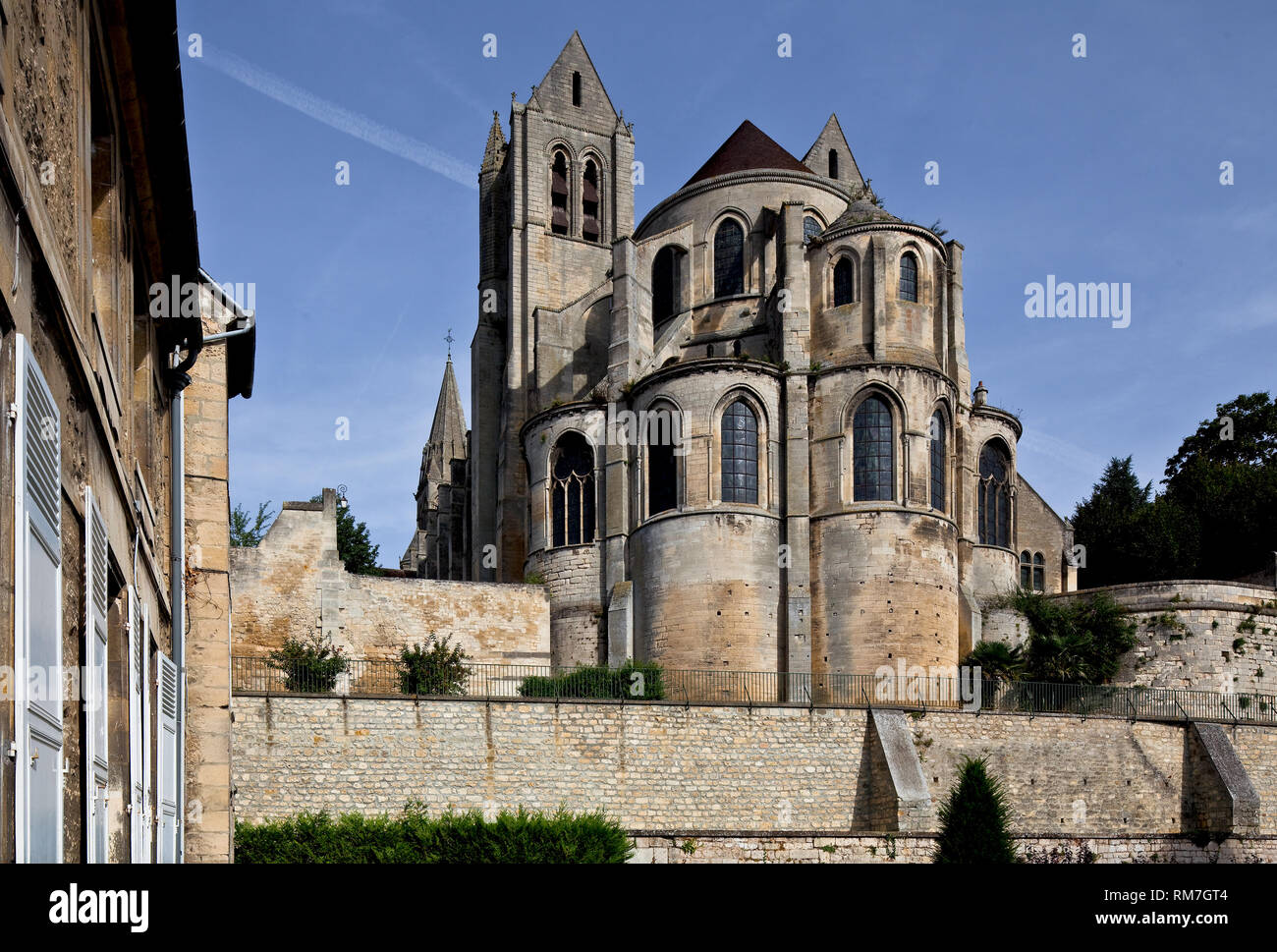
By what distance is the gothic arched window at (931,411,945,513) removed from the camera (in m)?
38.7

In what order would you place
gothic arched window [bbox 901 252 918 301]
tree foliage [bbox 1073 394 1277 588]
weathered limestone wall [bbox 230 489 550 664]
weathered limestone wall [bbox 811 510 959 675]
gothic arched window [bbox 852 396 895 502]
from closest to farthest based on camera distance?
weathered limestone wall [bbox 811 510 959 675]
weathered limestone wall [bbox 230 489 550 664]
gothic arched window [bbox 852 396 895 502]
gothic arched window [bbox 901 252 918 301]
tree foliage [bbox 1073 394 1277 588]

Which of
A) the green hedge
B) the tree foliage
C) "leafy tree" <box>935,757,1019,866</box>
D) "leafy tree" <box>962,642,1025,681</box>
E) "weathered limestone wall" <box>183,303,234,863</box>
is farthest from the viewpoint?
the tree foliage

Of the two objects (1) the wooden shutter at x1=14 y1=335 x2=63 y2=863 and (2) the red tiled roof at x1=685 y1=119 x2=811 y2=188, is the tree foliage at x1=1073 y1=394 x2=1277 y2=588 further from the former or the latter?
(1) the wooden shutter at x1=14 y1=335 x2=63 y2=863

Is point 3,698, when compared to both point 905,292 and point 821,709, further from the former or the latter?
point 905,292

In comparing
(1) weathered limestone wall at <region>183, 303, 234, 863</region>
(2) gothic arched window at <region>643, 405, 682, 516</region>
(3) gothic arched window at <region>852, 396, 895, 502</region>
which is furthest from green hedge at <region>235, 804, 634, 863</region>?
(3) gothic arched window at <region>852, 396, 895, 502</region>

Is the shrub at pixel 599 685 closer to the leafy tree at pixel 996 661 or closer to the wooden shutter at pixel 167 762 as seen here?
the leafy tree at pixel 996 661

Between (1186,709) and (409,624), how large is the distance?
18581mm

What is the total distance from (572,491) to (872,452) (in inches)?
320

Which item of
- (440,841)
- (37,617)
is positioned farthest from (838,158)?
(37,617)

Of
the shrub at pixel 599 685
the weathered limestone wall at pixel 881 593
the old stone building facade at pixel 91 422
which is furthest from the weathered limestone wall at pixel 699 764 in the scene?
the old stone building facade at pixel 91 422

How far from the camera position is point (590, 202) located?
53.1m

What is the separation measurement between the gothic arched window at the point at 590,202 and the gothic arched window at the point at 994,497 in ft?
52.5

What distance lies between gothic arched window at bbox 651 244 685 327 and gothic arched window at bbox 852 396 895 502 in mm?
9214

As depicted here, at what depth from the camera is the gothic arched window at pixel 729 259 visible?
4572cm
